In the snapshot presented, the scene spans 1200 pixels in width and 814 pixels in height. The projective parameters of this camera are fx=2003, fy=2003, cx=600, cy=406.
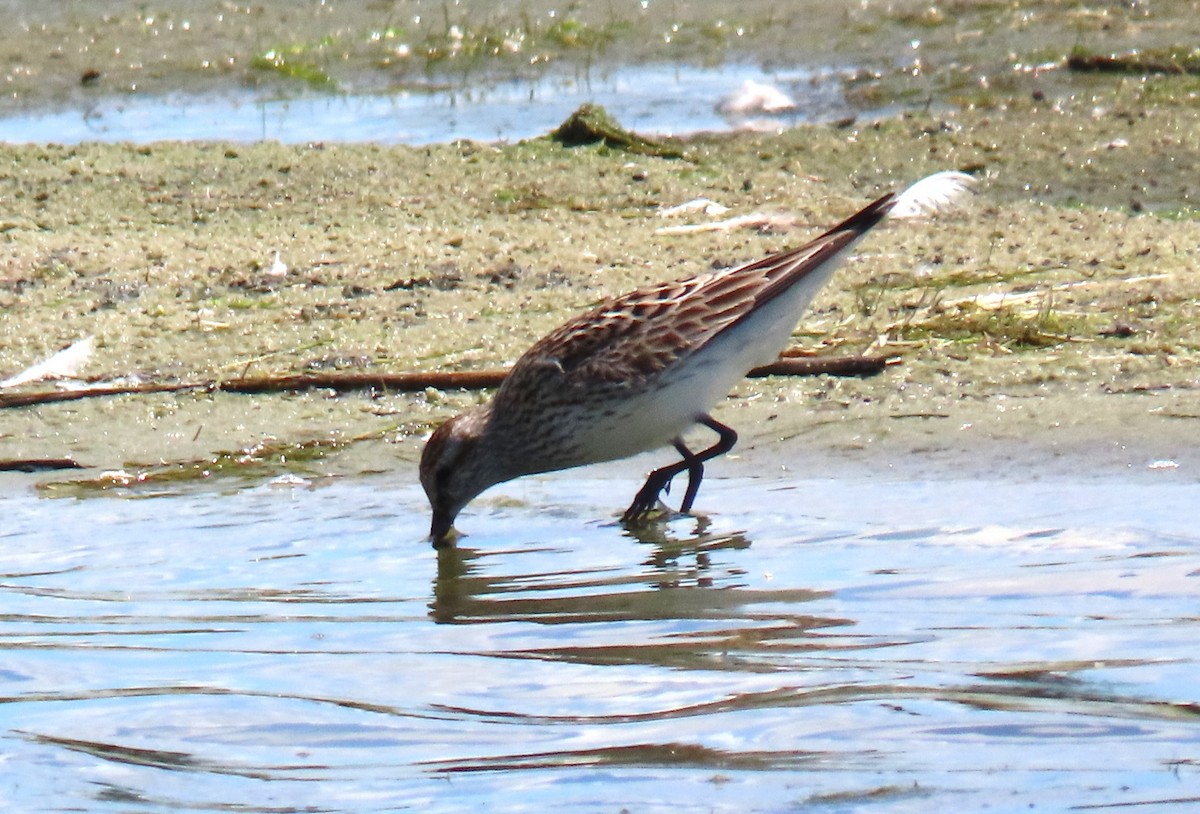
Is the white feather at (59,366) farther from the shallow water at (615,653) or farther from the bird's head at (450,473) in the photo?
the bird's head at (450,473)

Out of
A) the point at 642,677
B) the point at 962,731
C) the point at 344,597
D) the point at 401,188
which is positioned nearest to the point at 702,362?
the point at 344,597

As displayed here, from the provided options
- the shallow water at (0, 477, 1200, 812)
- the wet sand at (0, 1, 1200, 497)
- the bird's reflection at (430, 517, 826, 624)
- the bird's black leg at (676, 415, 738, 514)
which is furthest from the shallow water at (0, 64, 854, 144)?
the bird's reflection at (430, 517, 826, 624)

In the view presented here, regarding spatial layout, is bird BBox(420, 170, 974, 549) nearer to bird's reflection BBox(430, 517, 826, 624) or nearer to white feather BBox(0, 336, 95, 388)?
bird's reflection BBox(430, 517, 826, 624)

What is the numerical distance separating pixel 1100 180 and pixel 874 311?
122 inches

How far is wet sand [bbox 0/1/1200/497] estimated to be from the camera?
24.0ft

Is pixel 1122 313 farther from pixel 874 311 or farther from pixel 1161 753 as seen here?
pixel 1161 753

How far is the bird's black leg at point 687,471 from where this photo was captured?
256 inches

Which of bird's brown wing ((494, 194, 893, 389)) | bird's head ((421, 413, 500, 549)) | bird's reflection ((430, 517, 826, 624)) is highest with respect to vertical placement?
bird's brown wing ((494, 194, 893, 389))

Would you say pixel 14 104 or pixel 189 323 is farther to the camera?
pixel 14 104

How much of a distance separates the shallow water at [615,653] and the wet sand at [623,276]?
68cm

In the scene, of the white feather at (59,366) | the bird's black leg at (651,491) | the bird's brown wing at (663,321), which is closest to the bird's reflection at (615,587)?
the bird's black leg at (651,491)

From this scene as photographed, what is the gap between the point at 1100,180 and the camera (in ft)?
36.2

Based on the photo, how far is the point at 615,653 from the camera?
483 cm

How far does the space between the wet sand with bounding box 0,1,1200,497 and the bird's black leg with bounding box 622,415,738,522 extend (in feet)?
0.59
